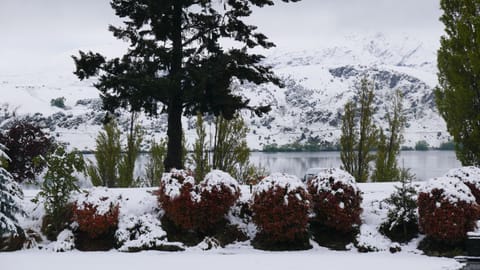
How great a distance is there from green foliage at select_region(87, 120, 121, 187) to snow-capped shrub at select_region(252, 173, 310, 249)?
19.3 metres

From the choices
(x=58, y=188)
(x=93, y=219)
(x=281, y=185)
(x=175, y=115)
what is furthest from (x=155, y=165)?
(x=281, y=185)

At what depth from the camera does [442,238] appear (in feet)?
38.5

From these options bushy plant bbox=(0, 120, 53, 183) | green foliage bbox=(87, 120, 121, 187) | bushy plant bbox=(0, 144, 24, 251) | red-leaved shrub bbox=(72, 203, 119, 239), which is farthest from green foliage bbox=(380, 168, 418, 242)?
green foliage bbox=(87, 120, 121, 187)

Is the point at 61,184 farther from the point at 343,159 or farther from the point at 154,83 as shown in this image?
the point at 343,159

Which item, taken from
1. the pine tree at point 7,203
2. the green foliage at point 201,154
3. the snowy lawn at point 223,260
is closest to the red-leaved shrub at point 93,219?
the snowy lawn at point 223,260

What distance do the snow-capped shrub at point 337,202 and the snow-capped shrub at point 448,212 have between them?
1827 mm

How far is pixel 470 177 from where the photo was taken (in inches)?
524

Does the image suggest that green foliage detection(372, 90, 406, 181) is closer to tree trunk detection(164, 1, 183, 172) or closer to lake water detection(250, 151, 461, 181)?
lake water detection(250, 151, 461, 181)

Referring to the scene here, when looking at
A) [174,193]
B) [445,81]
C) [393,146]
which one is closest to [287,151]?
[393,146]

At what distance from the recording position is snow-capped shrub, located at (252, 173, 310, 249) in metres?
12.1

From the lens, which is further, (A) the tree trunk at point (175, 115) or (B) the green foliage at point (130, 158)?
(B) the green foliage at point (130, 158)

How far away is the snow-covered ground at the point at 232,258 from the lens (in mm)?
10203

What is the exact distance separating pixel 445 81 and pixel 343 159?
10.4 meters

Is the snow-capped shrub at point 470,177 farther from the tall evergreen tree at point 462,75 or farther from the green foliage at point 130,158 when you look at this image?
the green foliage at point 130,158
